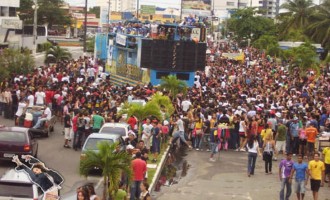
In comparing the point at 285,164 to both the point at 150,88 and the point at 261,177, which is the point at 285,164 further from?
the point at 150,88

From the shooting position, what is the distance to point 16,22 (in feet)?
250

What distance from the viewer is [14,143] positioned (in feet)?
70.8

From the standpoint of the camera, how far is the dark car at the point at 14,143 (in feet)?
70.3

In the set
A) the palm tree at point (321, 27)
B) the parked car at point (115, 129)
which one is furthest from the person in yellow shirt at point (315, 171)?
the palm tree at point (321, 27)

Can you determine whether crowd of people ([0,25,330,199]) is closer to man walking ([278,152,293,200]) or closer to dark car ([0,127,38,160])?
man walking ([278,152,293,200])

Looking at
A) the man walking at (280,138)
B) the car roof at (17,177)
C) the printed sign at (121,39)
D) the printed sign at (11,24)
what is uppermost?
the printed sign at (11,24)

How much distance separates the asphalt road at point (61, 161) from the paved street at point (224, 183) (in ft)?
6.90

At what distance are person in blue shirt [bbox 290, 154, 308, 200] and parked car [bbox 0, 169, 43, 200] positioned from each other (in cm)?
681

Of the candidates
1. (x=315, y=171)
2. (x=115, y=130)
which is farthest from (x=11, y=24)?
(x=315, y=171)

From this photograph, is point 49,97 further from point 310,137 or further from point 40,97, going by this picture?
point 310,137

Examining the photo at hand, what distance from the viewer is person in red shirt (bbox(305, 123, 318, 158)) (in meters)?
25.7

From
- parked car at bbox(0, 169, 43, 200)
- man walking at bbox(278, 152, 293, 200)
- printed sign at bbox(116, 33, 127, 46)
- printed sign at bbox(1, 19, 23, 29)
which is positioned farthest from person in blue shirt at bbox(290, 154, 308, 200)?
printed sign at bbox(1, 19, 23, 29)

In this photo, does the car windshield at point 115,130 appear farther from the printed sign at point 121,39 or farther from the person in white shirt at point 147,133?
the printed sign at point 121,39

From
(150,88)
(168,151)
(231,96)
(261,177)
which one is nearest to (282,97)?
(231,96)
